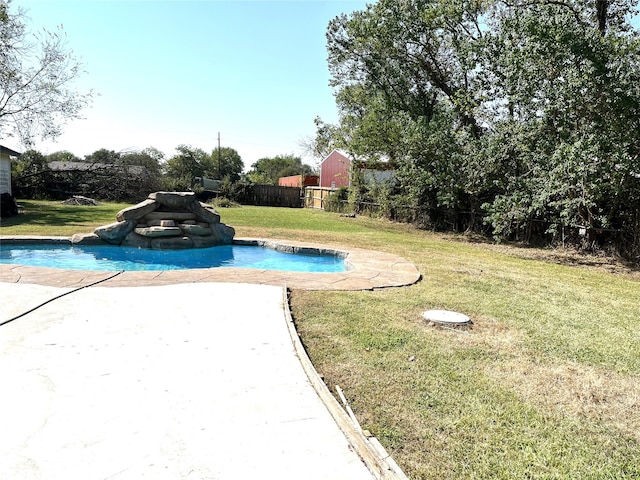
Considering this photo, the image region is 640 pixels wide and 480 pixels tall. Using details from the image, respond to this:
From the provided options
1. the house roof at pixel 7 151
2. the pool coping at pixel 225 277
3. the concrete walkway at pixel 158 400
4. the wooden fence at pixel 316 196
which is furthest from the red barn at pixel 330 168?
the concrete walkway at pixel 158 400

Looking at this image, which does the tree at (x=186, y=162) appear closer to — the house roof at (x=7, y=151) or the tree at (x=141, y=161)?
the tree at (x=141, y=161)

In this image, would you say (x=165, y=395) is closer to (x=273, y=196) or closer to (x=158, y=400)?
(x=158, y=400)

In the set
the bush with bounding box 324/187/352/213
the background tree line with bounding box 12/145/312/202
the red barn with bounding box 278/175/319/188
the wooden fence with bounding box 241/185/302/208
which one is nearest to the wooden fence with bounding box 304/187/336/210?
the bush with bounding box 324/187/352/213

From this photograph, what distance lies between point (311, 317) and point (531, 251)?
8.57m

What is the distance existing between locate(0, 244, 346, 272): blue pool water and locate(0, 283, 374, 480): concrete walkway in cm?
394

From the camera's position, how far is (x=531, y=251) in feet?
34.7

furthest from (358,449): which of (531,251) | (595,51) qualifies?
(531,251)

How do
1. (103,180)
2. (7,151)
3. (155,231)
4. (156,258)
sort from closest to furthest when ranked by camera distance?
(156,258)
(155,231)
(7,151)
(103,180)

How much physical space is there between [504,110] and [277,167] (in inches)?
2184

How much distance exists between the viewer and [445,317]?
422 cm

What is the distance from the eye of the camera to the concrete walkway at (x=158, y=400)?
1.80m

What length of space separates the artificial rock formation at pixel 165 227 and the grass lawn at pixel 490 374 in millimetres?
5332

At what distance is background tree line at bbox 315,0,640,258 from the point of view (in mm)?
8250

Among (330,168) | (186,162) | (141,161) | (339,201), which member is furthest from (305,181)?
(186,162)
